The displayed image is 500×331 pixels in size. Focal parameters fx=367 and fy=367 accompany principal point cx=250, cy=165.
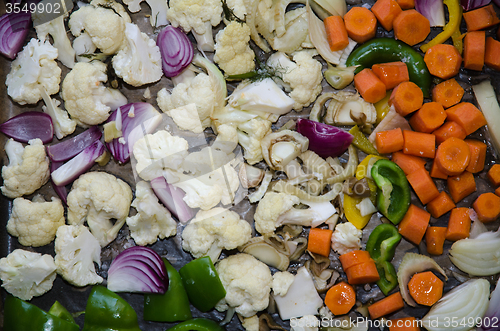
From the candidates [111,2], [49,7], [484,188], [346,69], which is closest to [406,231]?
[484,188]

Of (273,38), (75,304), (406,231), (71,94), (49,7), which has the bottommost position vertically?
(75,304)

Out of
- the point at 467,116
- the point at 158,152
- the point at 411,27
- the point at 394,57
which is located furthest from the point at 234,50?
the point at 467,116

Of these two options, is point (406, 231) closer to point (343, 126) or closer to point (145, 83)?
point (343, 126)

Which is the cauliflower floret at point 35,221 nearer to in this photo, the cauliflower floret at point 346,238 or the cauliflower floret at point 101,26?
the cauliflower floret at point 101,26

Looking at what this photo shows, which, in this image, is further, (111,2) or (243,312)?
(111,2)

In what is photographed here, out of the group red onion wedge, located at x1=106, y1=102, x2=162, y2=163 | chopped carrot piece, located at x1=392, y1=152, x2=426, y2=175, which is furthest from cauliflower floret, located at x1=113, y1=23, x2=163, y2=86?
chopped carrot piece, located at x1=392, y1=152, x2=426, y2=175

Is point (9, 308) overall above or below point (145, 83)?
below

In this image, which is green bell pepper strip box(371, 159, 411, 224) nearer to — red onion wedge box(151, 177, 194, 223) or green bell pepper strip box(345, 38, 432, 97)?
green bell pepper strip box(345, 38, 432, 97)
